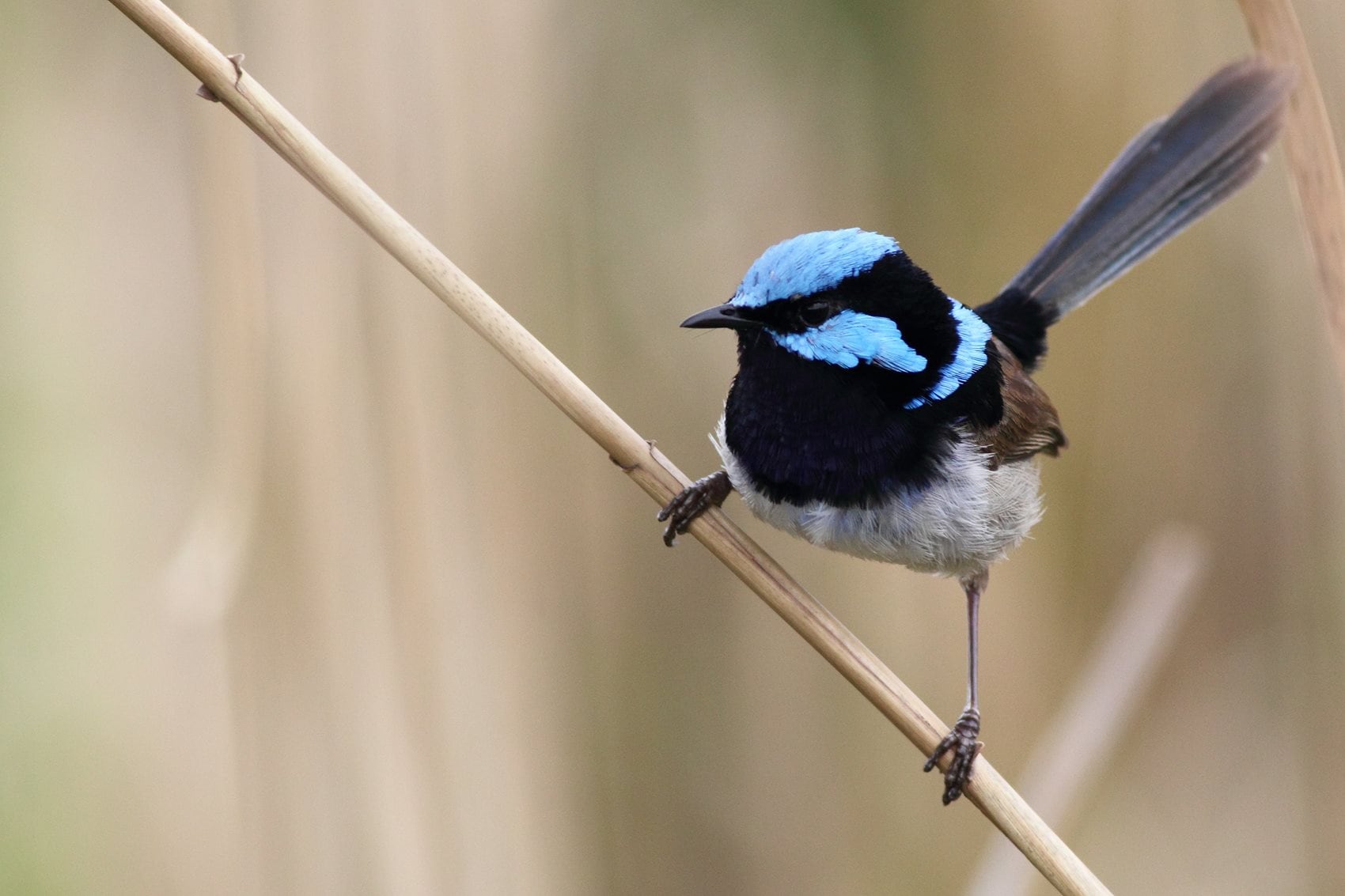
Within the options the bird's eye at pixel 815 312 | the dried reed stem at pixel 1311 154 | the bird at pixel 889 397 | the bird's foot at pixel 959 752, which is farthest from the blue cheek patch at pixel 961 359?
the dried reed stem at pixel 1311 154

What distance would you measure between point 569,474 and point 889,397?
1.08m

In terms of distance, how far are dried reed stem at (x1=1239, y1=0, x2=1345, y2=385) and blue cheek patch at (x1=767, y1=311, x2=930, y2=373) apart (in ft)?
2.48

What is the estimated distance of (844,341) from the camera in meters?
2.36

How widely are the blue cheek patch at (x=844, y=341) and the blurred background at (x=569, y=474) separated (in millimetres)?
816

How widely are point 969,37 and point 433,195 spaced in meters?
1.54

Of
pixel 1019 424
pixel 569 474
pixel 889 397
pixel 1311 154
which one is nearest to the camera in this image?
pixel 1311 154

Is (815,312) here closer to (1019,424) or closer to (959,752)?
(1019,424)

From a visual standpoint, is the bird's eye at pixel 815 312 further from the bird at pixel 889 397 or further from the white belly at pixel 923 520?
the white belly at pixel 923 520

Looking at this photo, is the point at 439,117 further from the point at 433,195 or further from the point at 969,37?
the point at 969,37

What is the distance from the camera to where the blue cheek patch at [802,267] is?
2318 millimetres

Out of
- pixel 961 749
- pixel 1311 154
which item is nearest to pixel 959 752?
pixel 961 749

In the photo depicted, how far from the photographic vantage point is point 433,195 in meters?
2.70

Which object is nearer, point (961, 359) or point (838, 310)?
point (838, 310)

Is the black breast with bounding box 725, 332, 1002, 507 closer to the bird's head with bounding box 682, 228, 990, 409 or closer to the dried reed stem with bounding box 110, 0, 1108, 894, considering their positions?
the bird's head with bounding box 682, 228, 990, 409
